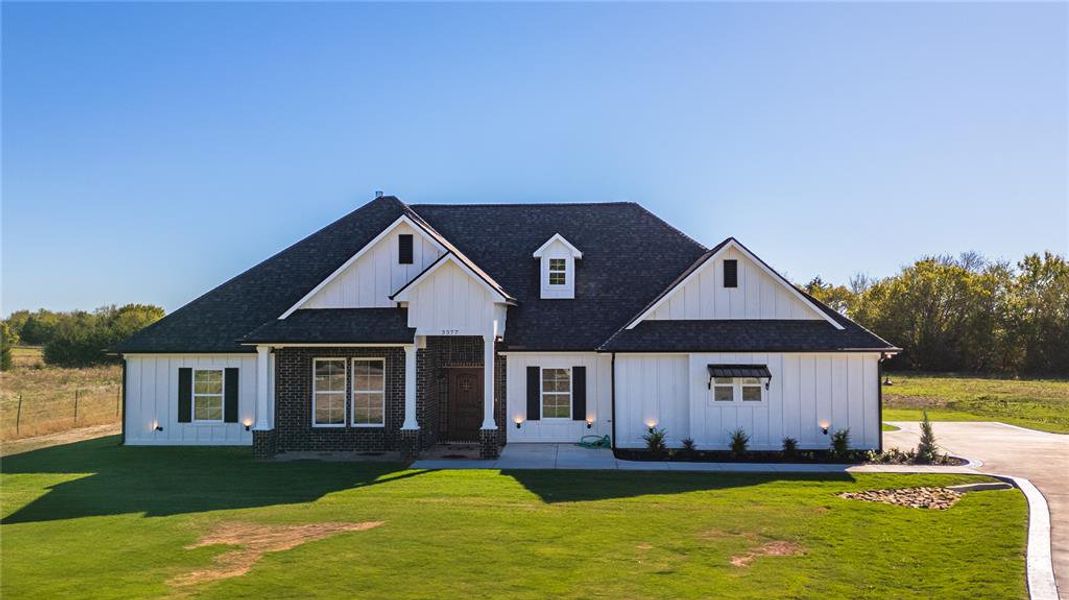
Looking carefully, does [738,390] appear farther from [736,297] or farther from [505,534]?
[505,534]

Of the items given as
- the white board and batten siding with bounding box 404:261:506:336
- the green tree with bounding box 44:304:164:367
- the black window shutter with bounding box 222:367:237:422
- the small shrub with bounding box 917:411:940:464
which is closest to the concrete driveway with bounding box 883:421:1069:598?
the small shrub with bounding box 917:411:940:464

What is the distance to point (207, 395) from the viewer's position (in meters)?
21.1

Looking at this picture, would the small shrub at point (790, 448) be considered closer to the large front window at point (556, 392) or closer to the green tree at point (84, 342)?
the large front window at point (556, 392)

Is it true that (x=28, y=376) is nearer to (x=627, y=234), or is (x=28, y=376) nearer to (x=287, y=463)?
(x=287, y=463)

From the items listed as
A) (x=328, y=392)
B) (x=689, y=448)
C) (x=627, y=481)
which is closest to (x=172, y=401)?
(x=328, y=392)

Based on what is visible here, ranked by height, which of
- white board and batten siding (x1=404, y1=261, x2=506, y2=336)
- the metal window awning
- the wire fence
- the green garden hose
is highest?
white board and batten siding (x1=404, y1=261, x2=506, y2=336)

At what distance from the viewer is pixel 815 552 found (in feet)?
34.3

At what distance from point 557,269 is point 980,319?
160 feet

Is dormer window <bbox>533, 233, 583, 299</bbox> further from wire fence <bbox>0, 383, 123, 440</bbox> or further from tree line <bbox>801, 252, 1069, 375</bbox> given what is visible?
tree line <bbox>801, 252, 1069, 375</bbox>

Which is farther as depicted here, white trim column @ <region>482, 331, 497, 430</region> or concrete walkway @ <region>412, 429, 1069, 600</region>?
white trim column @ <region>482, 331, 497, 430</region>

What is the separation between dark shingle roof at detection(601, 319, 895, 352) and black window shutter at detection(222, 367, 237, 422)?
35.5 ft

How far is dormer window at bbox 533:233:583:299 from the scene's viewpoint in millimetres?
22266

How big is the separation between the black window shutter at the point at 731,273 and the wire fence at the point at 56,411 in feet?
71.1

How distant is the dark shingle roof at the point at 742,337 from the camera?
19125mm
